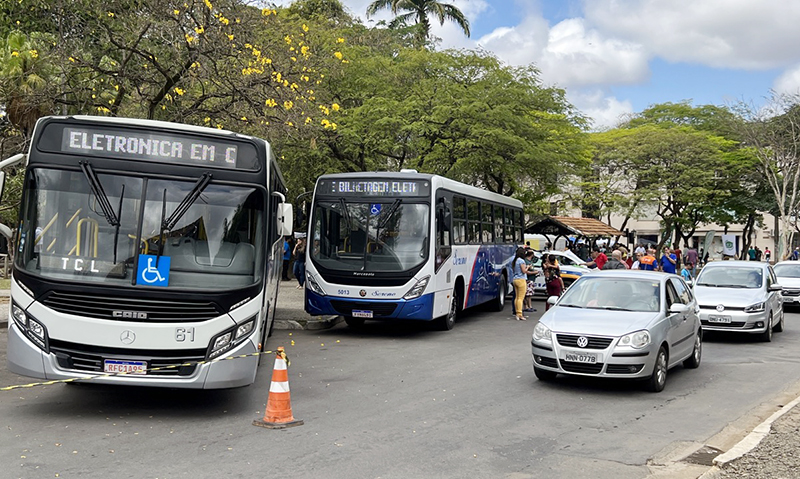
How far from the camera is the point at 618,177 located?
49031 millimetres

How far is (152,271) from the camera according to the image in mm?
7996

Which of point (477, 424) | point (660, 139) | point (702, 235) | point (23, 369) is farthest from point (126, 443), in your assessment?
point (702, 235)

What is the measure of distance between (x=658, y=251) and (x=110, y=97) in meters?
41.6

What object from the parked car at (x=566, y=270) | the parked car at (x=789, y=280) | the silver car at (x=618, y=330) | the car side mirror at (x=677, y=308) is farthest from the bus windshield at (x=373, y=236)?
the parked car at (x=789, y=280)

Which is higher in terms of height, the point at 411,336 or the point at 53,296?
the point at 53,296

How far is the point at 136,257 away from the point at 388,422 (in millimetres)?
3058

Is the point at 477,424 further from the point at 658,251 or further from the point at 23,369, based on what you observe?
the point at 658,251

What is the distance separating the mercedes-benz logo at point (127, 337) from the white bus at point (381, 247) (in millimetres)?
7519

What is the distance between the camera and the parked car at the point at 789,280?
22766 millimetres

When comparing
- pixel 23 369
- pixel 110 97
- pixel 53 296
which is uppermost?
pixel 110 97

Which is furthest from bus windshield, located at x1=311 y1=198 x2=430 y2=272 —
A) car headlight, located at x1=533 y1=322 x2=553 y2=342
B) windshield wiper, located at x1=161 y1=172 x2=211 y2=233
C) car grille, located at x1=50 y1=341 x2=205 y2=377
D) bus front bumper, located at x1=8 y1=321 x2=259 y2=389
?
car grille, located at x1=50 y1=341 x2=205 y2=377

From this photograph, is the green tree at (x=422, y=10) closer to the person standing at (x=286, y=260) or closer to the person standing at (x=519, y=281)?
the person standing at (x=286, y=260)

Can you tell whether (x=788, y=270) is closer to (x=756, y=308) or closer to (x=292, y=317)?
(x=756, y=308)

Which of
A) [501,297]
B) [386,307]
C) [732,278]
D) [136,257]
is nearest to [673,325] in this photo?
[386,307]
